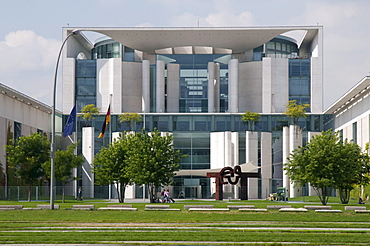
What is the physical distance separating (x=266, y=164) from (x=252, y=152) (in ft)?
8.21

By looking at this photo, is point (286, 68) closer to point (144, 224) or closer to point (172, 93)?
point (172, 93)

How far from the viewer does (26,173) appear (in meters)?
61.3

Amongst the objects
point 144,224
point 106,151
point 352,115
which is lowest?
point 144,224

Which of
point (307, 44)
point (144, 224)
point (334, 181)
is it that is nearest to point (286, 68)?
point (307, 44)

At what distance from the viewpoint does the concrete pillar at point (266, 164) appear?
82.6m

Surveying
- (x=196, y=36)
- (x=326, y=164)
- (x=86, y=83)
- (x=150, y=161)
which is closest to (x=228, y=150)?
(x=196, y=36)

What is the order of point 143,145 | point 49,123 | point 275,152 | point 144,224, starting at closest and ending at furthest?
point 144,224 → point 143,145 → point 275,152 → point 49,123

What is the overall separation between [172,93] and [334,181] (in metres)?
46.1

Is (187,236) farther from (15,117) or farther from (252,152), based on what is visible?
(252,152)

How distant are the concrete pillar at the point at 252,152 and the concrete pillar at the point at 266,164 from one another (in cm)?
102

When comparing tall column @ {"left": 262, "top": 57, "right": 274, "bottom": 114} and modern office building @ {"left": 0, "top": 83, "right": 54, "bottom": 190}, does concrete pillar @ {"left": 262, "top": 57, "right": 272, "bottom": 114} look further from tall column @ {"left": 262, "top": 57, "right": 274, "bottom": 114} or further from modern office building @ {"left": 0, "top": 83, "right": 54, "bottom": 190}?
modern office building @ {"left": 0, "top": 83, "right": 54, "bottom": 190}

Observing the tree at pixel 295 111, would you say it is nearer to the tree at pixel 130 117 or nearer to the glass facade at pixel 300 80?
the glass facade at pixel 300 80

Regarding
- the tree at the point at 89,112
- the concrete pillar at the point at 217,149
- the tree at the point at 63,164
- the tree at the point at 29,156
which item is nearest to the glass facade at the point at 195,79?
the concrete pillar at the point at 217,149

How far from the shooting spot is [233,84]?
91625mm
